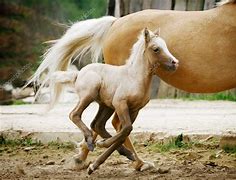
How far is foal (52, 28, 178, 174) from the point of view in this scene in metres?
6.61

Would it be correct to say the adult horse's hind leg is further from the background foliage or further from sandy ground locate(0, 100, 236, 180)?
the background foliage

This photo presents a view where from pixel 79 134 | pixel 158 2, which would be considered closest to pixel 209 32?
pixel 79 134

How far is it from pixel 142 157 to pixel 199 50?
1673mm

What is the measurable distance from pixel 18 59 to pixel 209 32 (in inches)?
459

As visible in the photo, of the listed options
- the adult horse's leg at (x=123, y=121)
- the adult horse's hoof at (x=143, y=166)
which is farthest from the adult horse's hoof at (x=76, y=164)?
the adult horse's leg at (x=123, y=121)

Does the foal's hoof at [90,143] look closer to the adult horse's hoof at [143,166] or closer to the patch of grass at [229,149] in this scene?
the adult horse's hoof at [143,166]

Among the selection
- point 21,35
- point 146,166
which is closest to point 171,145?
point 146,166

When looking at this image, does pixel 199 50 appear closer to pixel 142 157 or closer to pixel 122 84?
pixel 122 84

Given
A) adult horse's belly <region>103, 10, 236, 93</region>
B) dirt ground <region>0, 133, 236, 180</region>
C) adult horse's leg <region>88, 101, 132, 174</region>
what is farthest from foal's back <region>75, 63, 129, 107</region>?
dirt ground <region>0, 133, 236, 180</region>

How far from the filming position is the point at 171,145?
8828 millimetres

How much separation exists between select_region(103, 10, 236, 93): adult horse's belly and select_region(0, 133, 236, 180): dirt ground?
79cm

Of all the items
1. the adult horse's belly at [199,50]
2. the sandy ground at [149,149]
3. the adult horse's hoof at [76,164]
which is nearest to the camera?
the adult horse's belly at [199,50]

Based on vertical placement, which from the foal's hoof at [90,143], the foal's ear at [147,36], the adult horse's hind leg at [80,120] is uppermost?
the foal's ear at [147,36]

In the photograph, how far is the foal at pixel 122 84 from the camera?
6613 millimetres
